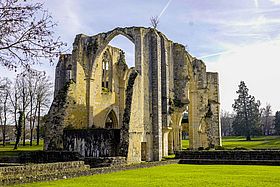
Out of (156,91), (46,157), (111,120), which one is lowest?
(46,157)

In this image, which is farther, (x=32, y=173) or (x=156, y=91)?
(x=156, y=91)

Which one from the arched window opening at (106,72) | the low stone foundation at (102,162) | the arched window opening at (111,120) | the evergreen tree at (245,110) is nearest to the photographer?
the low stone foundation at (102,162)

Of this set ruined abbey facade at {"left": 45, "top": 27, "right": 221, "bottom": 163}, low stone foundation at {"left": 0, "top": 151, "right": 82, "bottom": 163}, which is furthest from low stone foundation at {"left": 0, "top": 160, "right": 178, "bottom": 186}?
ruined abbey facade at {"left": 45, "top": 27, "right": 221, "bottom": 163}

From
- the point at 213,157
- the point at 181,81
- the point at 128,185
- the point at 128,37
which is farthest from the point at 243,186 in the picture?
the point at 181,81

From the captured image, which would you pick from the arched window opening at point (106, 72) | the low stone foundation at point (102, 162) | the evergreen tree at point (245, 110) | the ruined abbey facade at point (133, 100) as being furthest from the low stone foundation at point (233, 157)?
the evergreen tree at point (245, 110)

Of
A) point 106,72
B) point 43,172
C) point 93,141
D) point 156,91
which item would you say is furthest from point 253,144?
point 43,172

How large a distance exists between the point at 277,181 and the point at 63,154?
1221 cm

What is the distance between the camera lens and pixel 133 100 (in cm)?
2141

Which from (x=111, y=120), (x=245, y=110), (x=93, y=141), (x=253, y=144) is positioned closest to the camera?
(x=93, y=141)

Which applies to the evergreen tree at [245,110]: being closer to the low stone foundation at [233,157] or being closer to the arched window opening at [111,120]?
the arched window opening at [111,120]

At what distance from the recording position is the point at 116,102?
33.5 m

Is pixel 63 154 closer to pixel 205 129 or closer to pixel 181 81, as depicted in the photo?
pixel 181 81

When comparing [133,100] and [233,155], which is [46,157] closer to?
[133,100]

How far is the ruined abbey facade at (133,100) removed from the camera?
21594mm
